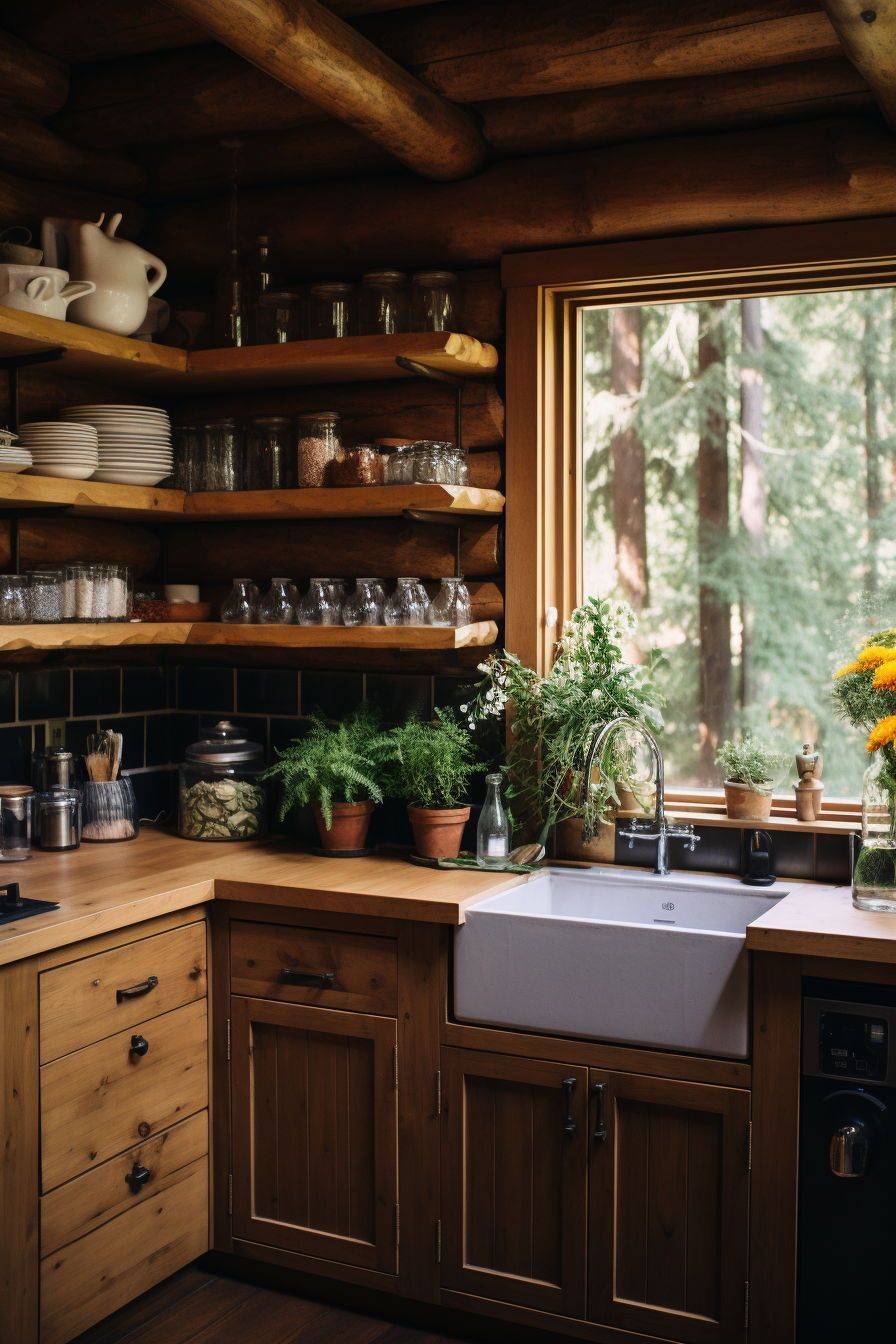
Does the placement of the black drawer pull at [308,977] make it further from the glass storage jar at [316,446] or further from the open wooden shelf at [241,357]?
the open wooden shelf at [241,357]

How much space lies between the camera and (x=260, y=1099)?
3.11 m

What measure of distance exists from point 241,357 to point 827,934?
6.50 feet

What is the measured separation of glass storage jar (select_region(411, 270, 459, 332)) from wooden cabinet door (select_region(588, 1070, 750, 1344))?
1825mm

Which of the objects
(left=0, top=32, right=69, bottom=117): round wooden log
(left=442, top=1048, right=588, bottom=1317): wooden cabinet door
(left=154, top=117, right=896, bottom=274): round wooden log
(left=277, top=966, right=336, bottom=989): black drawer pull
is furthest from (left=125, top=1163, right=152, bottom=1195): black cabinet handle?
(left=0, top=32, right=69, bottom=117): round wooden log

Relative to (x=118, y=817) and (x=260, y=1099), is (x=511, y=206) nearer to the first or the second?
(x=118, y=817)

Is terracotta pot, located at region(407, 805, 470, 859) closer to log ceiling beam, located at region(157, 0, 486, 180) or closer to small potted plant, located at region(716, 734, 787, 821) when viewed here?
small potted plant, located at region(716, 734, 787, 821)

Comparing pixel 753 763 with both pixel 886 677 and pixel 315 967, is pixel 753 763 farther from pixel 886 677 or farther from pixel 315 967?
pixel 315 967

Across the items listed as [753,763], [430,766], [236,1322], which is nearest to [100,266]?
[430,766]

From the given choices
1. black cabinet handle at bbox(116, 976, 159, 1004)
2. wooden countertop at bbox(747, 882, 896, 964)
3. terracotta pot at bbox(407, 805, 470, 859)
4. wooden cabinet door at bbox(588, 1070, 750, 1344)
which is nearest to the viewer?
wooden countertop at bbox(747, 882, 896, 964)

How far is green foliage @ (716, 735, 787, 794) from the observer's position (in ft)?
10.7

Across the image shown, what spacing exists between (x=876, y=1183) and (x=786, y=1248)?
0.22 meters

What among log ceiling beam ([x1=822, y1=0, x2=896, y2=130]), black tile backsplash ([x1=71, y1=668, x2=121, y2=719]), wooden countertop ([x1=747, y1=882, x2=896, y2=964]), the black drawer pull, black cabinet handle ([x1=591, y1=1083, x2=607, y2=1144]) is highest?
log ceiling beam ([x1=822, y1=0, x2=896, y2=130])

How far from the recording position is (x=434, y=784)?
335 cm

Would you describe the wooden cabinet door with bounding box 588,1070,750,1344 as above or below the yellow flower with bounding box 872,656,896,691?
below
